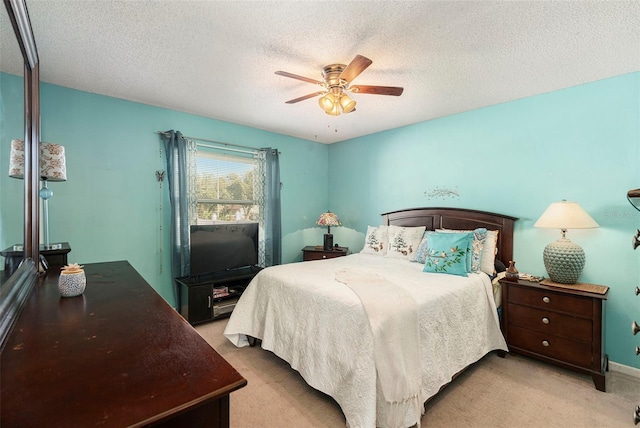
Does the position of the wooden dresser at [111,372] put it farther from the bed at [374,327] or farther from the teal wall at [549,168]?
the teal wall at [549,168]

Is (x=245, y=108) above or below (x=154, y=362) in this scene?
above

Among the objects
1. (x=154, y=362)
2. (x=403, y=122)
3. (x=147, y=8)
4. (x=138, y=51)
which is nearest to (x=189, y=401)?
(x=154, y=362)

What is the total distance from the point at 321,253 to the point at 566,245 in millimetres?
2806

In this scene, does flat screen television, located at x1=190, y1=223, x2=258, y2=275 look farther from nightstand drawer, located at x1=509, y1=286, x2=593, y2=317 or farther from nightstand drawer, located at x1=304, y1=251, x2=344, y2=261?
nightstand drawer, located at x1=509, y1=286, x2=593, y2=317

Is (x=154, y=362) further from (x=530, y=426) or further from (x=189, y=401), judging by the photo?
(x=530, y=426)

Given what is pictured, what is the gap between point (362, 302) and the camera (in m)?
1.83

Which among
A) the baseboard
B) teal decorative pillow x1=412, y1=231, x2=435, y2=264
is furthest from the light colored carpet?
teal decorative pillow x1=412, y1=231, x2=435, y2=264

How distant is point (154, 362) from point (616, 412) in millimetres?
2755

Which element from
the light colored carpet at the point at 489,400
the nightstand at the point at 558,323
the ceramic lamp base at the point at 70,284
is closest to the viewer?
the ceramic lamp base at the point at 70,284

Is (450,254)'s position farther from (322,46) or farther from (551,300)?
(322,46)

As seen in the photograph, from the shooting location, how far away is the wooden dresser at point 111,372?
0.60 metres

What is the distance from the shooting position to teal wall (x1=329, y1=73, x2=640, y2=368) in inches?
94.0

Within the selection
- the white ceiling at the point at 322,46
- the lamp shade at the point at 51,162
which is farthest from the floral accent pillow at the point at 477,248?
the lamp shade at the point at 51,162

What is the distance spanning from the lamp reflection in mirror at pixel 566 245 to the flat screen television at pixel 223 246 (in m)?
3.18
